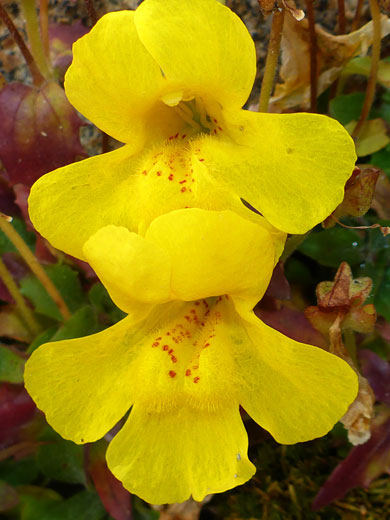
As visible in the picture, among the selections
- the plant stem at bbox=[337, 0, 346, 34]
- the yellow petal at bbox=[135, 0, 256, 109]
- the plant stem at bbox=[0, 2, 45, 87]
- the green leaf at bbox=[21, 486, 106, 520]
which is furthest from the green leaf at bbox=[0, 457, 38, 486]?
the plant stem at bbox=[337, 0, 346, 34]

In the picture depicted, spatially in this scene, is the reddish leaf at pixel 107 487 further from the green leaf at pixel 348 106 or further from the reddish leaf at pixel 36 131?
the green leaf at pixel 348 106

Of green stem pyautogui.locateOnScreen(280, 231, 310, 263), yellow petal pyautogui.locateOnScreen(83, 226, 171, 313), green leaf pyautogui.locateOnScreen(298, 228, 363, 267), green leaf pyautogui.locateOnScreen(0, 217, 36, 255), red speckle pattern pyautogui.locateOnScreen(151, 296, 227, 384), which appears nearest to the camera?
yellow petal pyautogui.locateOnScreen(83, 226, 171, 313)

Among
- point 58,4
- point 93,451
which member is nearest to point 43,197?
point 93,451

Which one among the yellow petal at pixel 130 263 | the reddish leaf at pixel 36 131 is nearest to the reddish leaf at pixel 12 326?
the reddish leaf at pixel 36 131

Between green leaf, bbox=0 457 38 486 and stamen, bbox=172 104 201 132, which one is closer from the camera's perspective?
stamen, bbox=172 104 201 132

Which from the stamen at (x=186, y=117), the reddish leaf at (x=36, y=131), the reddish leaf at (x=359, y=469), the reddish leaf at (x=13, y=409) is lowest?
the reddish leaf at (x=359, y=469)

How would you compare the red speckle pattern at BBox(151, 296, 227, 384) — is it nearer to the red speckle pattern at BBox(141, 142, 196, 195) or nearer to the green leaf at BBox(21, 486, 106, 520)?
the red speckle pattern at BBox(141, 142, 196, 195)

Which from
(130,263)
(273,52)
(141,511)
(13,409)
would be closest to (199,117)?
(273,52)
